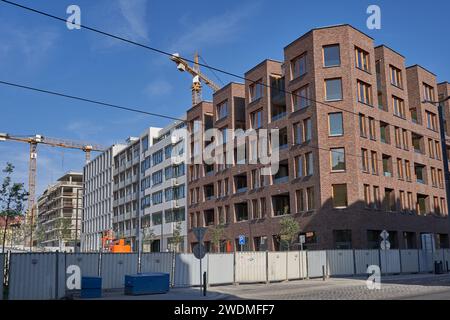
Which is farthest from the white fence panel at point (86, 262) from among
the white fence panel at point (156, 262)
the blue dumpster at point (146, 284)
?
the white fence panel at point (156, 262)

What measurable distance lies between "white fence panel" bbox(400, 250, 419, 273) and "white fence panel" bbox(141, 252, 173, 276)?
20.3m

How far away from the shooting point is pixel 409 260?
131ft

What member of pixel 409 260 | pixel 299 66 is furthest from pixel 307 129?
pixel 409 260

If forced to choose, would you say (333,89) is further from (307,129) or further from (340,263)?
(340,263)

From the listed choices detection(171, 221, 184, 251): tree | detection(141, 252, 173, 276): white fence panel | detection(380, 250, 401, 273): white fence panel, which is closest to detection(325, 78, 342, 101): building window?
detection(380, 250, 401, 273): white fence panel

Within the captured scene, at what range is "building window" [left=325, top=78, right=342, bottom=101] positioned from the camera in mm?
48688

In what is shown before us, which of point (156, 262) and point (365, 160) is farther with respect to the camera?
point (365, 160)

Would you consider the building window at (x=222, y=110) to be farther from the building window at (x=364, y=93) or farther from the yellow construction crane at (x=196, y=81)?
the yellow construction crane at (x=196, y=81)

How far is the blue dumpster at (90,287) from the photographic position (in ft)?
69.1

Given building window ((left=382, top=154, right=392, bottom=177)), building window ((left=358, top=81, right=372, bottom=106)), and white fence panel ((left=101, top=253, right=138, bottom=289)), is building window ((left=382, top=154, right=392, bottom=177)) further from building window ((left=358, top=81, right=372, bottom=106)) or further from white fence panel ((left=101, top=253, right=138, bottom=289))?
white fence panel ((left=101, top=253, right=138, bottom=289))

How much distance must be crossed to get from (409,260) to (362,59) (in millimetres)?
20210

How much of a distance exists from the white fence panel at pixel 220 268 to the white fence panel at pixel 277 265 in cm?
295

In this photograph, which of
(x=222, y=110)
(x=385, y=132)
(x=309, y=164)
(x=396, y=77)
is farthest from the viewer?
(x=222, y=110)
